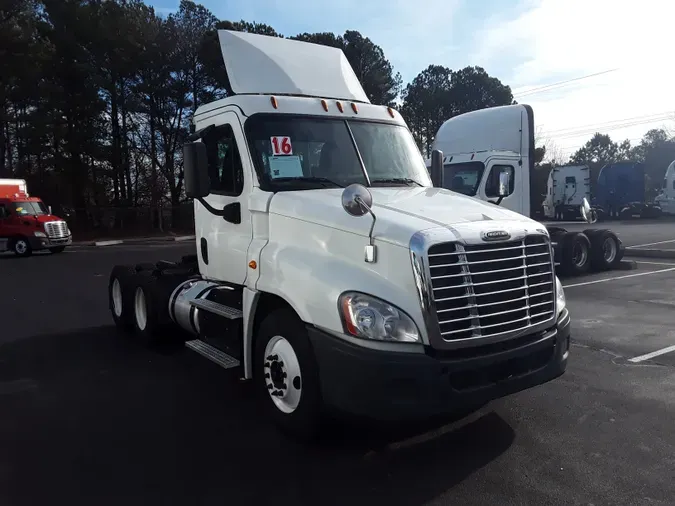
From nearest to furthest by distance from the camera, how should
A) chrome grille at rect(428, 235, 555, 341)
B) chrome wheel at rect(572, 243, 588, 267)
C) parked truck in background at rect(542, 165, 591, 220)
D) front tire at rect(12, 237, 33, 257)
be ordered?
chrome grille at rect(428, 235, 555, 341), chrome wheel at rect(572, 243, 588, 267), front tire at rect(12, 237, 33, 257), parked truck in background at rect(542, 165, 591, 220)

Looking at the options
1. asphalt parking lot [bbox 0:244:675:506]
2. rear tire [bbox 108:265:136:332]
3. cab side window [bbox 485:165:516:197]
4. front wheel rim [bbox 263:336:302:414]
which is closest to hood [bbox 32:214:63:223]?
rear tire [bbox 108:265:136:332]

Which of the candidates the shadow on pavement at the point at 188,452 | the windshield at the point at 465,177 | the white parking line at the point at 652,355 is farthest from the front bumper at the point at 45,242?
the white parking line at the point at 652,355

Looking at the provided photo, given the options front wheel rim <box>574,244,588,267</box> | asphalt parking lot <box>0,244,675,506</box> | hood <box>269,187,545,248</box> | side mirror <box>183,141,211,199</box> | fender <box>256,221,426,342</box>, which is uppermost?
side mirror <box>183,141,211,199</box>

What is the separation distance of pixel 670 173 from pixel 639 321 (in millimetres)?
33456

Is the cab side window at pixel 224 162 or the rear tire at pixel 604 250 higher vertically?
the cab side window at pixel 224 162

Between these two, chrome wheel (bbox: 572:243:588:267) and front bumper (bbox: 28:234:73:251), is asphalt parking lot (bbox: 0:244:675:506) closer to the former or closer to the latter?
chrome wheel (bbox: 572:243:588:267)

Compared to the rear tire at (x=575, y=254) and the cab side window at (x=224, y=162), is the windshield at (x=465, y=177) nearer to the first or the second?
the rear tire at (x=575, y=254)

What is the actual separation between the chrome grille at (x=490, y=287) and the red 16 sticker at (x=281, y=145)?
198cm

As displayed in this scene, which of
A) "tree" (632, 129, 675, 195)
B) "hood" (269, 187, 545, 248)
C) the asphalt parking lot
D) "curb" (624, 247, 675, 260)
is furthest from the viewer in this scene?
"tree" (632, 129, 675, 195)

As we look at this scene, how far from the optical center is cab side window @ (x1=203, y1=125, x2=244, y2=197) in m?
5.32

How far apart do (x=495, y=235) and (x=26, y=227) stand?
23.1m

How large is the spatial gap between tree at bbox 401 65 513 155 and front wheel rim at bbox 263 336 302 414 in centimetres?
4520

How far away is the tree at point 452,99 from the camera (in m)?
48.8

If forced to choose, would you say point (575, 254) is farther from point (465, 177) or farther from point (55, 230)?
point (55, 230)
